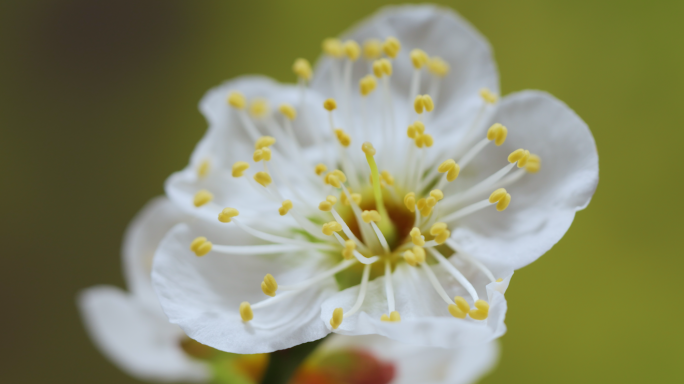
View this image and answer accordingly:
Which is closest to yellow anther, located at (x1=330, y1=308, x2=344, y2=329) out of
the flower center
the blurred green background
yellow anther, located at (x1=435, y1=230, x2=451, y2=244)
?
the flower center

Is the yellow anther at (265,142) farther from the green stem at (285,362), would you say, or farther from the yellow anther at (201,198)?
the green stem at (285,362)

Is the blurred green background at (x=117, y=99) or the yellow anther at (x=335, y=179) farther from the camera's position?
the blurred green background at (x=117, y=99)

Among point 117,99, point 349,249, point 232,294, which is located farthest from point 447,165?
point 117,99

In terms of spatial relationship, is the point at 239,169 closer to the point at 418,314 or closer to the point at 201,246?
the point at 201,246

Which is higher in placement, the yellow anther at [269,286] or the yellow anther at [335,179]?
the yellow anther at [335,179]

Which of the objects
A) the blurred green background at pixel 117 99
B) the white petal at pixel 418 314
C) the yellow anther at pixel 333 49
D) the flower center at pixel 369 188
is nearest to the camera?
the white petal at pixel 418 314

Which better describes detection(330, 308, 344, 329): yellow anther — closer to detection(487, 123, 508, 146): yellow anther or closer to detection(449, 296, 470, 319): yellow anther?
detection(449, 296, 470, 319): yellow anther

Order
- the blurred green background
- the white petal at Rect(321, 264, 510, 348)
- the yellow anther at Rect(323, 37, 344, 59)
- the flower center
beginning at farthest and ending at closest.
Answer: the blurred green background
the yellow anther at Rect(323, 37, 344, 59)
the flower center
the white petal at Rect(321, 264, 510, 348)

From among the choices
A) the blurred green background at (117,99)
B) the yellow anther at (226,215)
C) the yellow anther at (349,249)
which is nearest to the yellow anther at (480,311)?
the yellow anther at (349,249)
